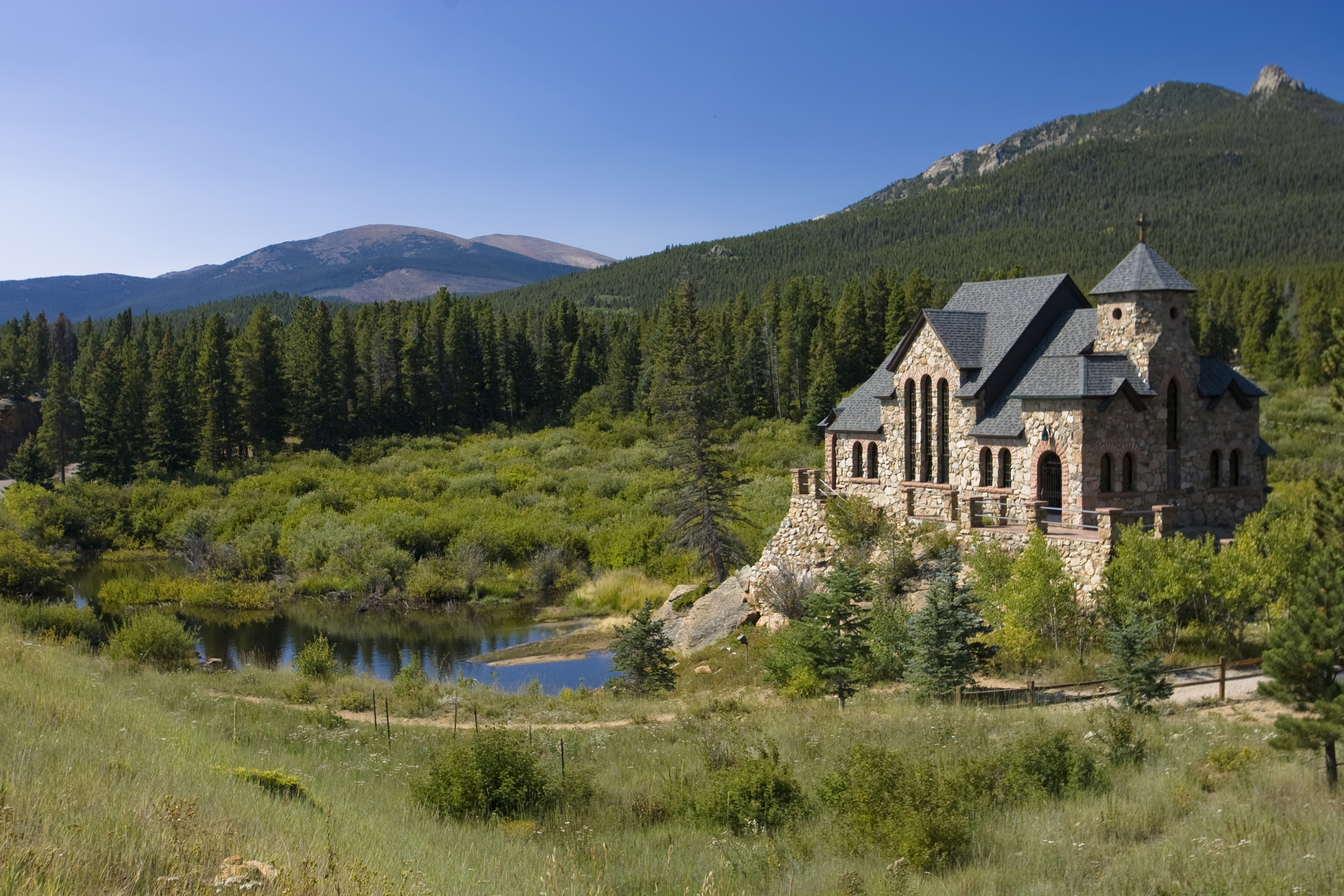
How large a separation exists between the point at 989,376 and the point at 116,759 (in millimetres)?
23197

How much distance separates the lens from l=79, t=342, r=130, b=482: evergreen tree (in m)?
66.2

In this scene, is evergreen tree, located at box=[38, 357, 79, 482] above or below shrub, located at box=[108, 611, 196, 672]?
above

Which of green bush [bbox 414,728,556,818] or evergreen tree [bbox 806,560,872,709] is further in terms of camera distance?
evergreen tree [bbox 806,560,872,709]

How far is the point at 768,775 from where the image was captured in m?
11.8

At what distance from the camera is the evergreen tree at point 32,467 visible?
63.2 meters

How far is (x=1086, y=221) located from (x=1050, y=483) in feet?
Result: 398

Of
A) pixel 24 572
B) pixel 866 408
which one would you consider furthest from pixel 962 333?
pixel 24 572

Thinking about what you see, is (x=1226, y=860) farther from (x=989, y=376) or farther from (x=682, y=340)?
(x=682, y=340)

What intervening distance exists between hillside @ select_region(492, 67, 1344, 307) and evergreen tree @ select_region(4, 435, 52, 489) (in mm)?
67480

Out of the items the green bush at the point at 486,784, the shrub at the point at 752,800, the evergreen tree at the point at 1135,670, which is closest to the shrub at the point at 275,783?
the green bush at the point at 486,784

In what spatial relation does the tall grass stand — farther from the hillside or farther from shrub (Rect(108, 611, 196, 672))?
the hillside

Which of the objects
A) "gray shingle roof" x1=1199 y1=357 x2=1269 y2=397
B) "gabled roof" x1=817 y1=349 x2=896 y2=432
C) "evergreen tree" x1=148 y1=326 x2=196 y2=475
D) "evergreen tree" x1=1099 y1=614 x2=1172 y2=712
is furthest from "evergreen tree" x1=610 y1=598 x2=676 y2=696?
"evergreen tree" x1=148 y1=326 x2=196 y2=475

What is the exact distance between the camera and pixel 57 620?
26922mm

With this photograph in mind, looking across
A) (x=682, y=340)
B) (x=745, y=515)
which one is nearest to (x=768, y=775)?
(x=682, y=340)
